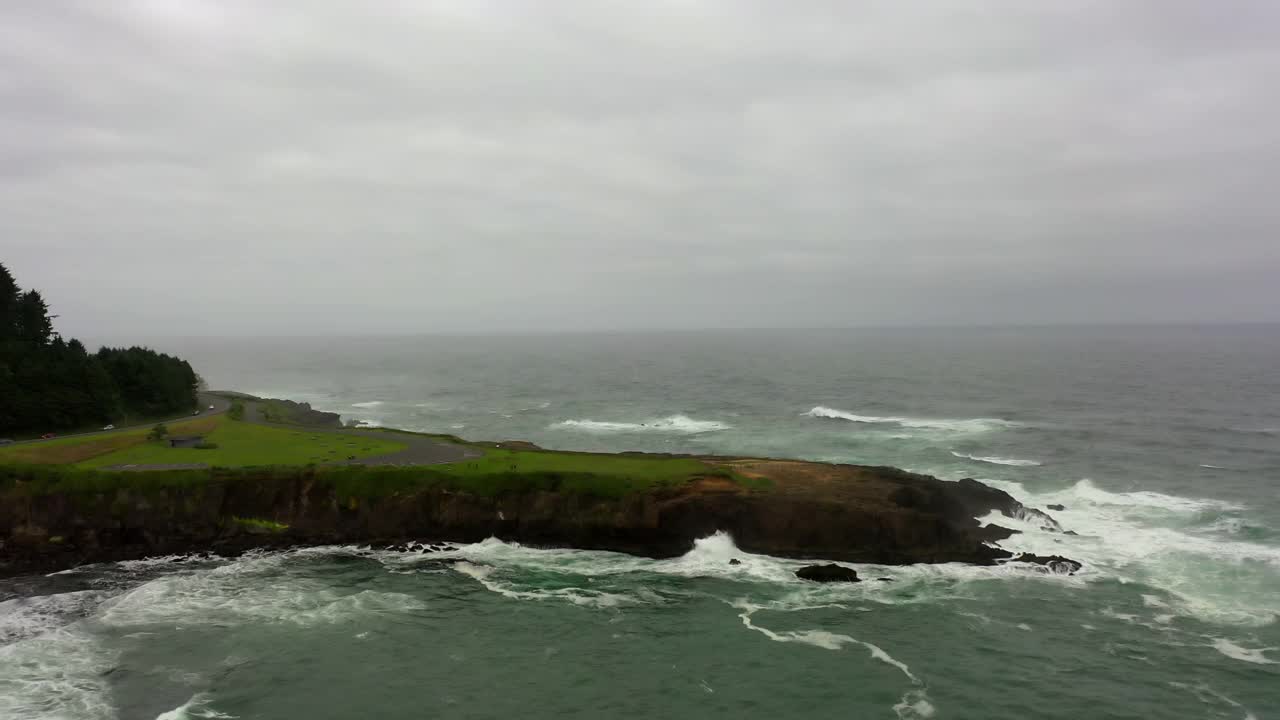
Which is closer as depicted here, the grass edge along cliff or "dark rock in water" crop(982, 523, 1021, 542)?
the grass edge along cliff

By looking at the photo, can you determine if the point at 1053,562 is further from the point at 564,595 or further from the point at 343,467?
the point at 343,467

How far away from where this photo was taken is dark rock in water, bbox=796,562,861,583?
137ft

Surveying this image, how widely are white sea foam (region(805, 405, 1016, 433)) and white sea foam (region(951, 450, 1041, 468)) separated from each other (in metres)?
15.2

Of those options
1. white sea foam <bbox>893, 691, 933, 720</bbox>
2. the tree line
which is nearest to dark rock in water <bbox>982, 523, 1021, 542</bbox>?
white sea foam <bbox>893, 691, 933, 720</bbox>

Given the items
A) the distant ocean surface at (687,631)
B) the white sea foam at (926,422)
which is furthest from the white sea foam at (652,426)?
the distant ocean surface at (687,631)

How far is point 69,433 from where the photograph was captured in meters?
68.5

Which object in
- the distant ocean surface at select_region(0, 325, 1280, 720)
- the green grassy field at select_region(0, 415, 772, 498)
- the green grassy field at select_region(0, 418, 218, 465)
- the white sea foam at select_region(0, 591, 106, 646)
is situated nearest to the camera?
the distant ocean surface at select_region(0, 325, 1280, 720)

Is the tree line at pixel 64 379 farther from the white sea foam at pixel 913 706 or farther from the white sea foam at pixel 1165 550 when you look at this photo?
the white sea foam at pixel 1165 550

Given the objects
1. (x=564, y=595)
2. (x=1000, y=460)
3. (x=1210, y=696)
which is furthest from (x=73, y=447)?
(x=1000, y=460)

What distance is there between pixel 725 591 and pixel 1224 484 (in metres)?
50.4

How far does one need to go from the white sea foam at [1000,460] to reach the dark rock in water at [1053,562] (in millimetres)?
28191

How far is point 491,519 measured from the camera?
4938 cm

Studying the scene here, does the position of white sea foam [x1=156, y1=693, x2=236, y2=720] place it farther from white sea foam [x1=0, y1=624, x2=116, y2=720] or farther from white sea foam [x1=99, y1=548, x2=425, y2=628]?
white sea foam [x1=99, y1=548, x2=425, y2=628]

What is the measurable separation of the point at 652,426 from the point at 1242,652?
70927 mm
